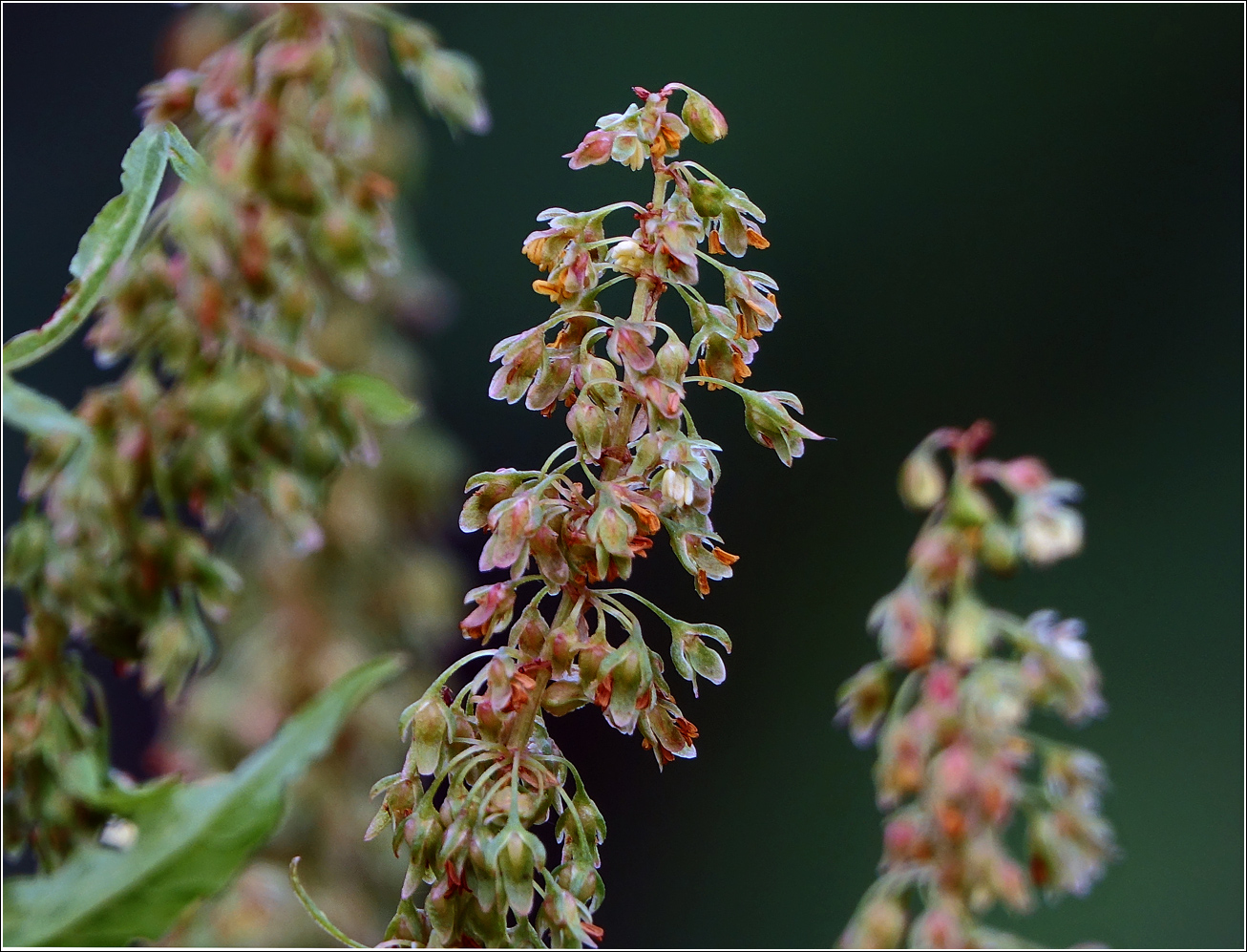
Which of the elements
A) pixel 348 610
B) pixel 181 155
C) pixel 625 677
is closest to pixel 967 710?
pixel 625 677

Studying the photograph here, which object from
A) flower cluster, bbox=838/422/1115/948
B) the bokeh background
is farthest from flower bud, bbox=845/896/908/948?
the bokeh background

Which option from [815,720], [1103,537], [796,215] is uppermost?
[796,215]

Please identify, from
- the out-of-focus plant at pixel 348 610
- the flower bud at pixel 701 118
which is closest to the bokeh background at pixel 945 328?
the out-of-focus plant at pixel 348 610

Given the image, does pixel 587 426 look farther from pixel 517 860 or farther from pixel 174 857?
pixel 174 857

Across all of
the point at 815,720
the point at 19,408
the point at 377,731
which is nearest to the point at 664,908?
the point at 815,720

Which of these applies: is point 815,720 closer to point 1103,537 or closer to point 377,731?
point 1103,537

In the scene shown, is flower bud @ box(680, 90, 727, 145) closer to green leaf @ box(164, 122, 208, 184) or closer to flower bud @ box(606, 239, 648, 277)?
flower bud @ box(606, 239, 648, 277)

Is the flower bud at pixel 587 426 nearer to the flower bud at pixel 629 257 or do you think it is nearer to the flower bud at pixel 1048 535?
the flower bud at pixel 629 257

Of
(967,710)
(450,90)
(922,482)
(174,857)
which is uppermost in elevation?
(450,90)
